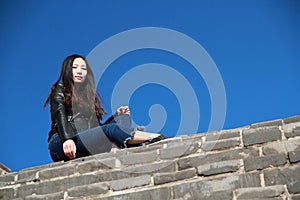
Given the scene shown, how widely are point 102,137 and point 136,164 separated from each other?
84cm

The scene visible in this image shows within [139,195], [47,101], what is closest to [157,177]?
[139,195]

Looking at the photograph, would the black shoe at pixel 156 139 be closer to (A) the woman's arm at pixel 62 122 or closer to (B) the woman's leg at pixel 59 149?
(B) the woman's leg at pixel 59 149

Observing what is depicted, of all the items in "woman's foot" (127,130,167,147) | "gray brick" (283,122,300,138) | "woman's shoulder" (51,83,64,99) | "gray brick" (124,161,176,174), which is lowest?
"gray brick" (124,161,176,174)

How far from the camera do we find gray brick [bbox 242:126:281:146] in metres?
4.01

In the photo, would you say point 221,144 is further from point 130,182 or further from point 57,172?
point 57,172

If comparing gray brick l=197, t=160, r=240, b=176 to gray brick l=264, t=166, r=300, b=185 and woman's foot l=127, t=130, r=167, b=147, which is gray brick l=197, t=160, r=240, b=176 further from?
woman's foot l=127, t=130, r=167, b=147

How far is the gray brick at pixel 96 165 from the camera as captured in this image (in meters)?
4.39

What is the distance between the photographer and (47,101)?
551cm

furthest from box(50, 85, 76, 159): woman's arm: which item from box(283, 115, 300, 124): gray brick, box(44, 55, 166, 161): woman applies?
box(283, 115, 300, 124): gray brick

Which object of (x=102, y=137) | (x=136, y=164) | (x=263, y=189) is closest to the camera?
(x=263, y=189)

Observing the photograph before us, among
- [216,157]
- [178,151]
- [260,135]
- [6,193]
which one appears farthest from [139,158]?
[6,193]

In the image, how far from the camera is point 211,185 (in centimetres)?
395

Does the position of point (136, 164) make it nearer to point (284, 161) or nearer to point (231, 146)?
point (231, 146)

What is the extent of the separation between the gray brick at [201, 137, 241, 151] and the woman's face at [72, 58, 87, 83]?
6.12ft
